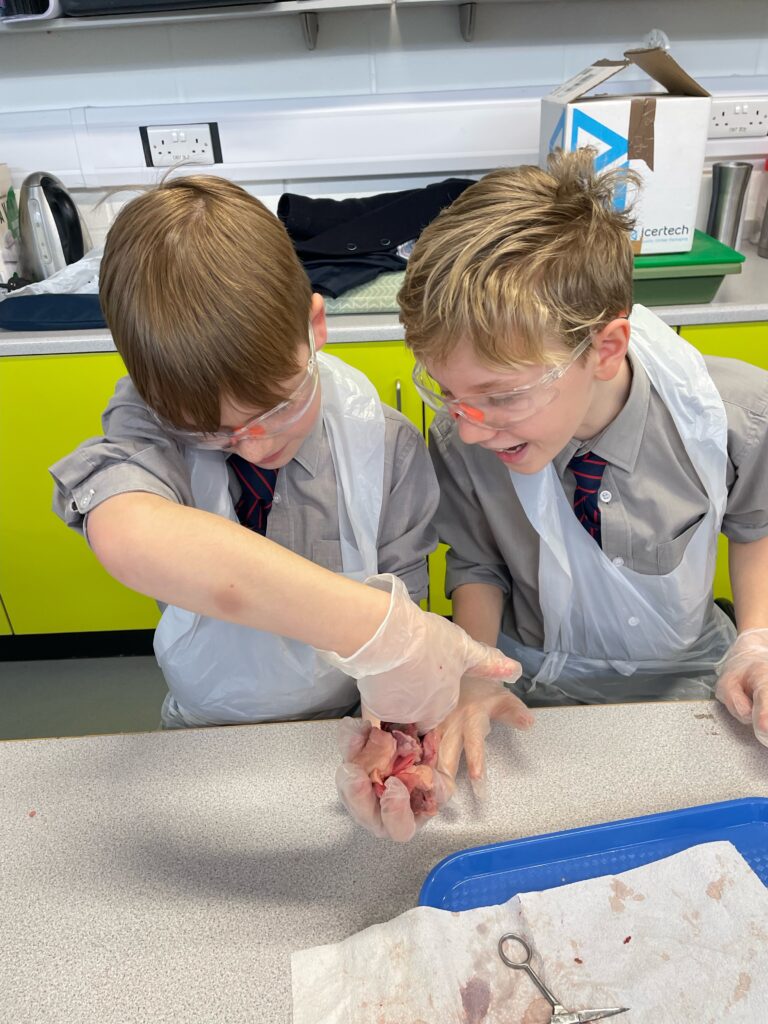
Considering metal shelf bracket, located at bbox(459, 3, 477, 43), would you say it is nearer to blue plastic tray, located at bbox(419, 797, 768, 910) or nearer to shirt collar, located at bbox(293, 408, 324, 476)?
shirt collar, located at bbox(293, 408, 324, 476)

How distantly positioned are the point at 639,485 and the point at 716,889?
49 cm

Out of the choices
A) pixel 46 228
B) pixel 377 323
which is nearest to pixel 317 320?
pixel 377 323

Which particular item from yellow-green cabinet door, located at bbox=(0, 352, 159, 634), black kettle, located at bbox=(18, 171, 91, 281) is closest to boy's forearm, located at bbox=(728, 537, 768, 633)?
yellow-green cabinet door, located at bbox=(0, 352, 159, 634)

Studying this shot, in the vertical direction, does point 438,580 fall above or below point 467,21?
below

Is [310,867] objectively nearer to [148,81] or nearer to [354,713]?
[354,713]

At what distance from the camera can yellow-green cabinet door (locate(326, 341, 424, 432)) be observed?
169cm

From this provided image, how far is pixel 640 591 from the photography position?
991 mm

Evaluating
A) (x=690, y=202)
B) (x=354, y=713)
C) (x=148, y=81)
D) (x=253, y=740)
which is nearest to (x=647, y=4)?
(x=690, y=202)

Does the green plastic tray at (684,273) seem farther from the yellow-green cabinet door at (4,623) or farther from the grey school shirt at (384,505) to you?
the yellow-green cabinet door at (4,623)

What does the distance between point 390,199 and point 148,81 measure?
0.73 metres

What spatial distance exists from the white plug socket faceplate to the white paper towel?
193 centimetres

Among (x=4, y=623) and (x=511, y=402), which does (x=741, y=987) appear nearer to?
(x=511, y=402)

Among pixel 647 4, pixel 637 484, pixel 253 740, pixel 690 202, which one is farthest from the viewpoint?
pixel 647 4

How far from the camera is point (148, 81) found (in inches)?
77.8
